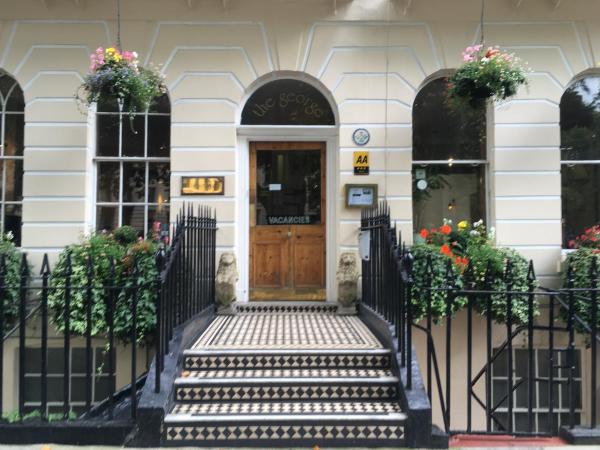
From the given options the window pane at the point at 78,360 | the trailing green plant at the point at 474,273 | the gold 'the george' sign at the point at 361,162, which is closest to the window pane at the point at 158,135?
the gold 'the george' sign at the point at 361,162

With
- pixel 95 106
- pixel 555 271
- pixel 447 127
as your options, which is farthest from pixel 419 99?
pixel 95 106

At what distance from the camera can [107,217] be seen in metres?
7.40

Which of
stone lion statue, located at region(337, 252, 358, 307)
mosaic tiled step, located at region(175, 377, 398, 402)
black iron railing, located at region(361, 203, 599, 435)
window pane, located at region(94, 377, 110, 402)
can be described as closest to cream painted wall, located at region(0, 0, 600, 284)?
stone lion statue, located at region(337, 252, 358, 307)

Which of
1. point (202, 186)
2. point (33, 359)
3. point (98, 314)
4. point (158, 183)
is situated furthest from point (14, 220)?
point (202, 186)

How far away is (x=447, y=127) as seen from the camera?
7.51 meters

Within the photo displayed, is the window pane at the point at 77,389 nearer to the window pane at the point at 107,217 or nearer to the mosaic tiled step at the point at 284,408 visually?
the window pane at the point at 107,217

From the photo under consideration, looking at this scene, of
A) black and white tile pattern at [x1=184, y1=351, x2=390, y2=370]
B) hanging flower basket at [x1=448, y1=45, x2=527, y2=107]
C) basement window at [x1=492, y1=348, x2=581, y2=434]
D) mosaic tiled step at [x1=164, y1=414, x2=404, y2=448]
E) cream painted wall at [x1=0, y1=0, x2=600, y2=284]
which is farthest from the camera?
cream painted wall at [x1=0, y1=0, x2=600, y2=284]

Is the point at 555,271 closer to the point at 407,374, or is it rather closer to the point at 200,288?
the point at 407,374

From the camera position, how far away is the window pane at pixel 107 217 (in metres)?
7.37

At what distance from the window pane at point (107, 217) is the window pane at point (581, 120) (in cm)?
687

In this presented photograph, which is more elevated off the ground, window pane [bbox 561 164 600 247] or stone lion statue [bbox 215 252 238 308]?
window pane [bbox 561 164 600 247]

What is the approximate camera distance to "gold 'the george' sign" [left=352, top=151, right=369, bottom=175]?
7172mm

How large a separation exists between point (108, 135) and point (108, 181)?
0.70 meters

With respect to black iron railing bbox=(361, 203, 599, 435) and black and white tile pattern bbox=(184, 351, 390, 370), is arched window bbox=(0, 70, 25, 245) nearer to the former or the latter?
black and white tile pattern bbox=(184, 351, 390, 370)
